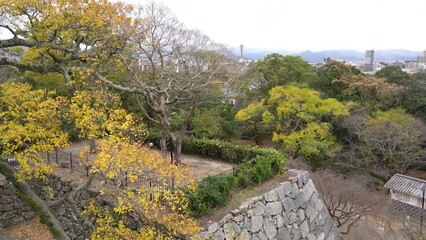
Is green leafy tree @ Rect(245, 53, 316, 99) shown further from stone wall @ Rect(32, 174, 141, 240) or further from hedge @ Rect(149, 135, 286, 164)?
stone wall @ Rect(32, 174, 141, 240)

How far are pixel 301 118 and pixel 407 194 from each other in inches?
248

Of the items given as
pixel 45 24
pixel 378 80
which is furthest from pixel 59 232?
pixel 378 80

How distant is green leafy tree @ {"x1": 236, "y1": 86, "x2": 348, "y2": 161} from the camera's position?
1752 cm

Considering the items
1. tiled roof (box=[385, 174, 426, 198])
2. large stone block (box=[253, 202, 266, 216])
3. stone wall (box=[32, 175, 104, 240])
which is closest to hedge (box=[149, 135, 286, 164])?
large stone block (box=[253, 202, 266, 216])

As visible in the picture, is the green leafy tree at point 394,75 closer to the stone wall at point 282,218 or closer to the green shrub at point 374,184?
the green shrub at point 374,184

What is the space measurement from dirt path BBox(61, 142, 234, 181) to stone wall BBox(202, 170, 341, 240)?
2.24 metres

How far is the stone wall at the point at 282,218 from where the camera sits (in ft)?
29.5

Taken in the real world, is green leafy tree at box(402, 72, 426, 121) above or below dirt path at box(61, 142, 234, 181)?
above

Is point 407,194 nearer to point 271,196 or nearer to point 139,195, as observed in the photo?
point 271,196

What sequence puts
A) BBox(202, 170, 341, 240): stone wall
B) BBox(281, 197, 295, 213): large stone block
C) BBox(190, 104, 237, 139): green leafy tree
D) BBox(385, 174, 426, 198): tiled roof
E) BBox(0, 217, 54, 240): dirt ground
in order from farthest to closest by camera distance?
1. BBox(385, 174, 426, 198): tiled roof
2. BBox(190, 104, 237, 139): green leafy tree
3. BBox(281, 197, 295, 213): large stone block
4. BBox(0, 217, 54, 240): dirt ground
5. BBox(202, 170, 341, 240): stone wall

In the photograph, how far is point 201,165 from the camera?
12.6 m

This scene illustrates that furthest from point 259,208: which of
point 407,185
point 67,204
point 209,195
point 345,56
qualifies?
point 345,56

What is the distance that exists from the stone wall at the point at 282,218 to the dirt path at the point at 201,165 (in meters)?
2.24

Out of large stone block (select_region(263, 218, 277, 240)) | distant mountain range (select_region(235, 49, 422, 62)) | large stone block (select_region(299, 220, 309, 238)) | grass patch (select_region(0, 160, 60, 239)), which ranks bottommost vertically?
large stone block (select_region(299, 220, 309, 238))
